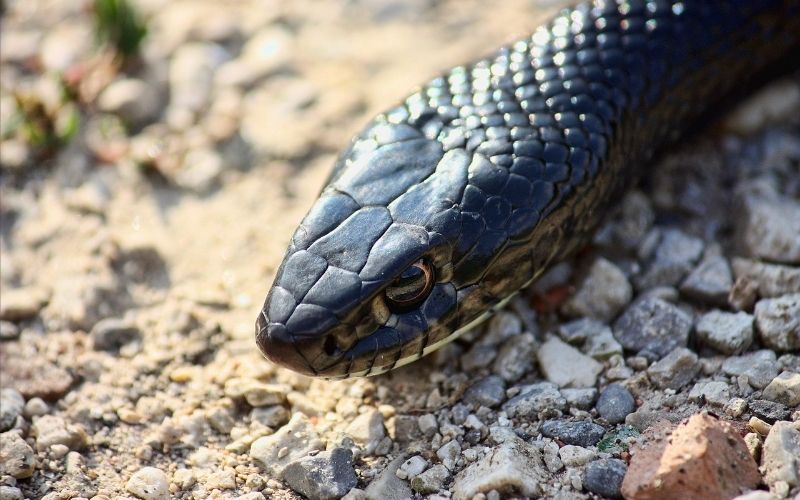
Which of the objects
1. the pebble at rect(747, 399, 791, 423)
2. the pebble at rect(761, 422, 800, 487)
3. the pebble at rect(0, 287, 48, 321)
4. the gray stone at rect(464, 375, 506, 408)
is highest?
the pebble at rect(0, 287, 48, 321)

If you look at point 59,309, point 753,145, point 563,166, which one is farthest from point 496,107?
point 59,309

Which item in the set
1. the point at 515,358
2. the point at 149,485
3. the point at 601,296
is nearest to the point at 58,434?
the point at 149,485

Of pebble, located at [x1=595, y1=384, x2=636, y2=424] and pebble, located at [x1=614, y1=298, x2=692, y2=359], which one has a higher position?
pebble, located at [x1=614, y1=298, x2=692, y2=359]

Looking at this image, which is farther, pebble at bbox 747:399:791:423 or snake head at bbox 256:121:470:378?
snake head at bbox 256:121:470:378

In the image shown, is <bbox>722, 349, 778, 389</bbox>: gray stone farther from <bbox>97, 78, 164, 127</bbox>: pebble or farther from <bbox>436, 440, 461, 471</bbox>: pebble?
<bbox>97, 78, 164, 127</bbox>: pebble

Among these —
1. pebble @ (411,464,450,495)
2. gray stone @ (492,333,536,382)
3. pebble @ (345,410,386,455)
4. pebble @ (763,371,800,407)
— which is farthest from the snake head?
pebble @ (763,371,800,407)

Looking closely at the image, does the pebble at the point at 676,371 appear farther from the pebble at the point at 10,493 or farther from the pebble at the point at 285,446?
the pebble at the point at 10,493

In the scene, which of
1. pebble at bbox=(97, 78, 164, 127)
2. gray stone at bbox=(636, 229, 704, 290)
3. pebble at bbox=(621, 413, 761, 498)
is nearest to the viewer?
pebble at bbox=(621, 413, 761, 498)

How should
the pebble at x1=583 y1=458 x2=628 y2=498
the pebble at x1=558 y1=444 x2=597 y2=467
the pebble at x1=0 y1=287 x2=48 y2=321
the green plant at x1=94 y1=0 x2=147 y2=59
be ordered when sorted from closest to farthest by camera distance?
the pebble at x1=583 y1=458 x2=628 y2=498, the pebble at x1=558 y1=444 x2=597 y2=467, the pebble at x1=0 y1=287 x2=48 y2=321, the green plant at x1=94 y1=0 x2=147 y2=59
